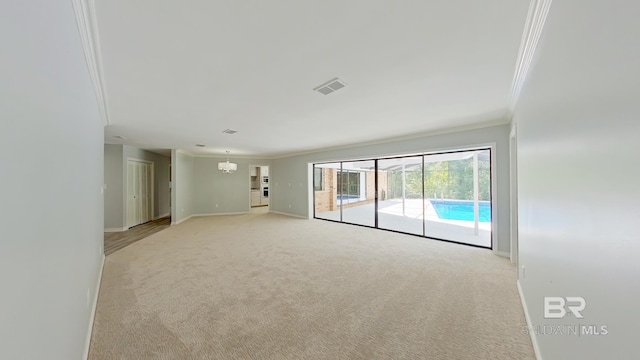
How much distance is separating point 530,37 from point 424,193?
4259 millimetres

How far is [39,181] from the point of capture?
96 centimetres

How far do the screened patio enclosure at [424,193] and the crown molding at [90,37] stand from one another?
18.0 ft

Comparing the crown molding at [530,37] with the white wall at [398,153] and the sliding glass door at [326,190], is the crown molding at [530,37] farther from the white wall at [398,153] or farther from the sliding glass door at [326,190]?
the sliding glass door at [326,190]

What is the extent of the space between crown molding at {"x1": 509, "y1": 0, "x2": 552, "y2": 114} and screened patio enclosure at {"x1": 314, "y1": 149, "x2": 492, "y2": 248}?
2.57 m

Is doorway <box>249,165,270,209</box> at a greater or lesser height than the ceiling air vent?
lesser

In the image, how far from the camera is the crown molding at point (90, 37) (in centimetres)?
142

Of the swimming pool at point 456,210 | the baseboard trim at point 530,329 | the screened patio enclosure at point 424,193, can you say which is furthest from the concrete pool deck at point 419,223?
the baseboard trim at point 530,329

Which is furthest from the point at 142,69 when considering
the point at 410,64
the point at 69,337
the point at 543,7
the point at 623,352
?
the point at 623,352

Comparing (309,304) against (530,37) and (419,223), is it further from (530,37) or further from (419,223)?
(419,223)

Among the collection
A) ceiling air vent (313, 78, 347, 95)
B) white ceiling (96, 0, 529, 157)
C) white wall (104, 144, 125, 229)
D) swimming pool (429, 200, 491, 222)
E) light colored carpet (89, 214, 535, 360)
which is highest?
white ceiling (96, 0, 529, 157)

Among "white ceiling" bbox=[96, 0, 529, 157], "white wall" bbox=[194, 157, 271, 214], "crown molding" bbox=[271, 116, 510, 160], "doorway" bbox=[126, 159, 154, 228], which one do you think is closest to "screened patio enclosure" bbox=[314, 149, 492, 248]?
"crown molding" bbox=[271, 116, 510, 160]

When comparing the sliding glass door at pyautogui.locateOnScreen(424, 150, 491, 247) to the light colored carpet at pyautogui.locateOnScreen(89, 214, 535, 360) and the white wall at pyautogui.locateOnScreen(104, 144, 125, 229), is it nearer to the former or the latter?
the light colored carpet at pyautogui.locateOnScreen(89, 214, 535, 360)

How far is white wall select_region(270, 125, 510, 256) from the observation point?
4.02 metres

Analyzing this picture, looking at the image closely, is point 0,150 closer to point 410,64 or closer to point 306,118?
point 410,64
